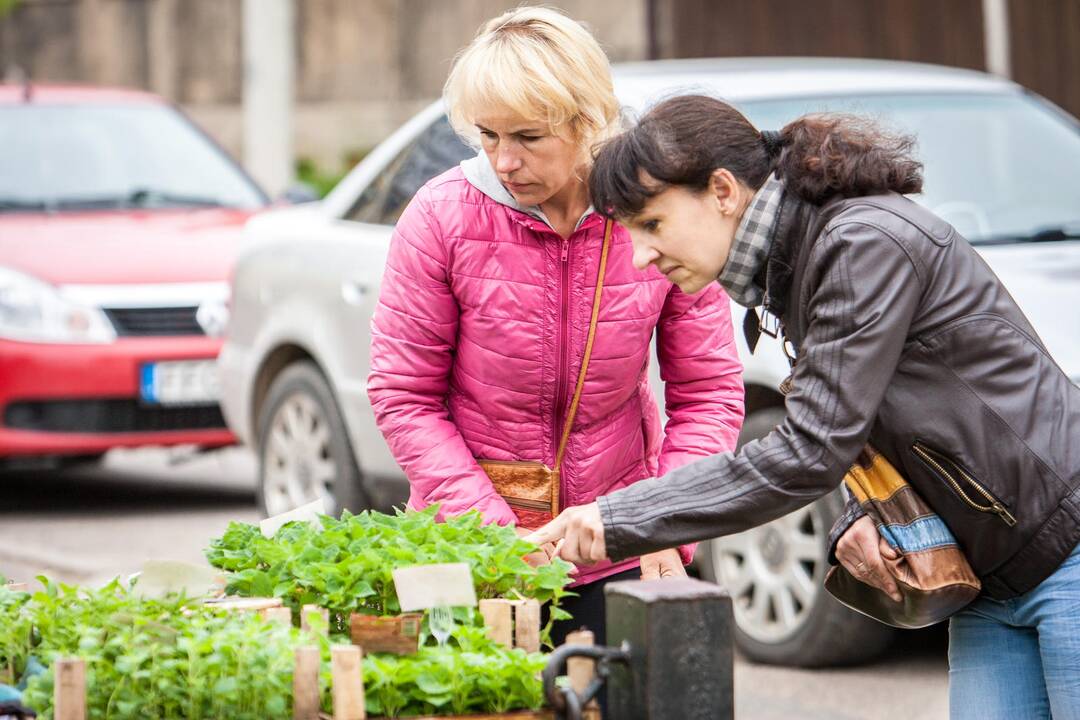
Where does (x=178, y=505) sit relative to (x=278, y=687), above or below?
below

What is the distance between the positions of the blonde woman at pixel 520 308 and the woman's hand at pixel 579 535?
1.43 ft

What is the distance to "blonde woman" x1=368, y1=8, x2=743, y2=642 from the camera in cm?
314

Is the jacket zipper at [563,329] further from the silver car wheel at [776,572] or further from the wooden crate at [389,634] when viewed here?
the silver car wheel at [776,572]

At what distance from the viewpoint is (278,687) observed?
2307 millimetres

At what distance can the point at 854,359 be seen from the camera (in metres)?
2.55

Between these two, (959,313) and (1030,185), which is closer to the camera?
(959,313)

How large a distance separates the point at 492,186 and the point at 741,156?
2.10 ft

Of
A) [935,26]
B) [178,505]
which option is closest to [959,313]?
[178,505]

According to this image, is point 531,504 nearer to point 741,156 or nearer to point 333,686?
point 741,156

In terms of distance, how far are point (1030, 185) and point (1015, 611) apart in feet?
11.5

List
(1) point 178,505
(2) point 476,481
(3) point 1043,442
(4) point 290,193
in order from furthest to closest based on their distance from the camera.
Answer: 1. (1) point 178,505
2. (4) point 290,193
3. (2) point 476,481
4. (3) point 1043,442

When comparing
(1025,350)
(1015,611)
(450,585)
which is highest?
(1025,350)

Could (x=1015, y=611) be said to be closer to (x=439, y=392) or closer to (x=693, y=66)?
(x=439, y=392)

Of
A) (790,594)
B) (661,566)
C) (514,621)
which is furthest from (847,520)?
(790,594)
